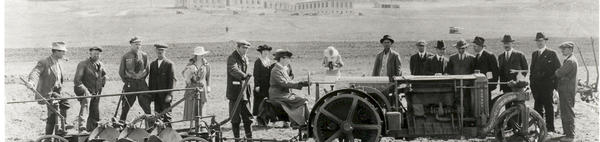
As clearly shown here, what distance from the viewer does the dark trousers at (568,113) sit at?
926 cm

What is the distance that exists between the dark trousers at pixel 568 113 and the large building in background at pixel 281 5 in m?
21.9

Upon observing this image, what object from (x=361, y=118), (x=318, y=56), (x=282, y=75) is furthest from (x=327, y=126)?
(x=318, y=56)

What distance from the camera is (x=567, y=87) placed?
9.33 m

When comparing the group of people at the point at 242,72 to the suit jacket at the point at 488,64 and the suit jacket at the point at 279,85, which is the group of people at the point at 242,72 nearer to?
the suit jacket at the point at 488,64

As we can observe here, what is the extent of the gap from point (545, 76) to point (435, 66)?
1784mm

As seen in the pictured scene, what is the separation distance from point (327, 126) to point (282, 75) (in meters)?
0.95

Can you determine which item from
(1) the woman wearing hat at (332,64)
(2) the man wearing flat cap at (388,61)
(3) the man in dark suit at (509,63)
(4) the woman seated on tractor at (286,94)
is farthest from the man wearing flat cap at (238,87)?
(3) the man in dark suit at (509,63)

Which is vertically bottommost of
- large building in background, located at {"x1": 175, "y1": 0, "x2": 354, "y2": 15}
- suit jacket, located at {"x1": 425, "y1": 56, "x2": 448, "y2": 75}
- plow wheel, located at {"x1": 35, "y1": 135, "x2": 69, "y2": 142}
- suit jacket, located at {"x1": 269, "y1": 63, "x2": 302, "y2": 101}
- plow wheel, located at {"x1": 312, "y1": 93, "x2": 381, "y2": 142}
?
plow wheel, located at {"x1": 35, "y1": 135, "x2": 69, "y2": 142}

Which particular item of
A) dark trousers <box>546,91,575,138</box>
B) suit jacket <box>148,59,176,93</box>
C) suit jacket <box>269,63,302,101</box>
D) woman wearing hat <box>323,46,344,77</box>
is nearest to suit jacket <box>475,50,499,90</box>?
dark trousers <box>546,91,575,138</box>

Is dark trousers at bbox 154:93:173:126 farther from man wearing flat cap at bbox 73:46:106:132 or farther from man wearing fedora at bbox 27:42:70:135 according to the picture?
man wearing fedora at bbox 27:42:70:135

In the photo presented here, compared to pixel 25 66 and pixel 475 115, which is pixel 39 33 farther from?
pixel 475 115

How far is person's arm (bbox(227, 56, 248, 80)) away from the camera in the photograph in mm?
8984

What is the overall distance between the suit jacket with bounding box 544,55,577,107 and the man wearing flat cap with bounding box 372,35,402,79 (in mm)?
2395

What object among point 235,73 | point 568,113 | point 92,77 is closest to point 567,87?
point 568,113
